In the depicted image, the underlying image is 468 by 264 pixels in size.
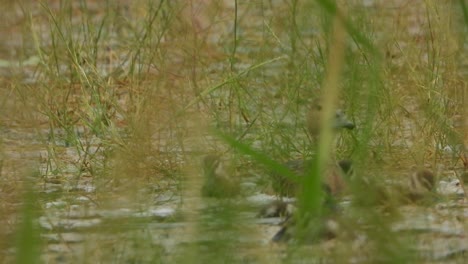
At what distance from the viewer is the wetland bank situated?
3.53 meters

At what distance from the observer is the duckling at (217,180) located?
13.5ft

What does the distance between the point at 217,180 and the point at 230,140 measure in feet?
4.41

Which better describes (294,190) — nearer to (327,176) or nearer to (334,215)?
(327,176)

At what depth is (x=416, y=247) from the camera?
3.82m

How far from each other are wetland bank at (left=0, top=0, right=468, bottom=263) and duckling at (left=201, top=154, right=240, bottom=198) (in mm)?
28

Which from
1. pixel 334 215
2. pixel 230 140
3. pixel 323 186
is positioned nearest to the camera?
pixel 230 140

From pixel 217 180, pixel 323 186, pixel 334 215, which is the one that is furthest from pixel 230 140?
pixel 323 186

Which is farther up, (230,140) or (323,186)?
(230,140)

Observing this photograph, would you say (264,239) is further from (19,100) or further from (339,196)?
(19,100)

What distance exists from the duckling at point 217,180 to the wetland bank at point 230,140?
0.03 meters

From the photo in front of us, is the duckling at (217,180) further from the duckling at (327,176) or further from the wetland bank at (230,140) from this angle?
the duckling at (327,176)

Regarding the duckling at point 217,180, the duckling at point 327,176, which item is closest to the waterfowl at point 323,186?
the duckling at point 327,176

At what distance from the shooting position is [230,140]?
3.02m

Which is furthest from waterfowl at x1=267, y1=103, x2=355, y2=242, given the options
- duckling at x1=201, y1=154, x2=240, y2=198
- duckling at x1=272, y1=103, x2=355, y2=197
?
duckling at x1=201, y1=154, x2=240, y2=198
